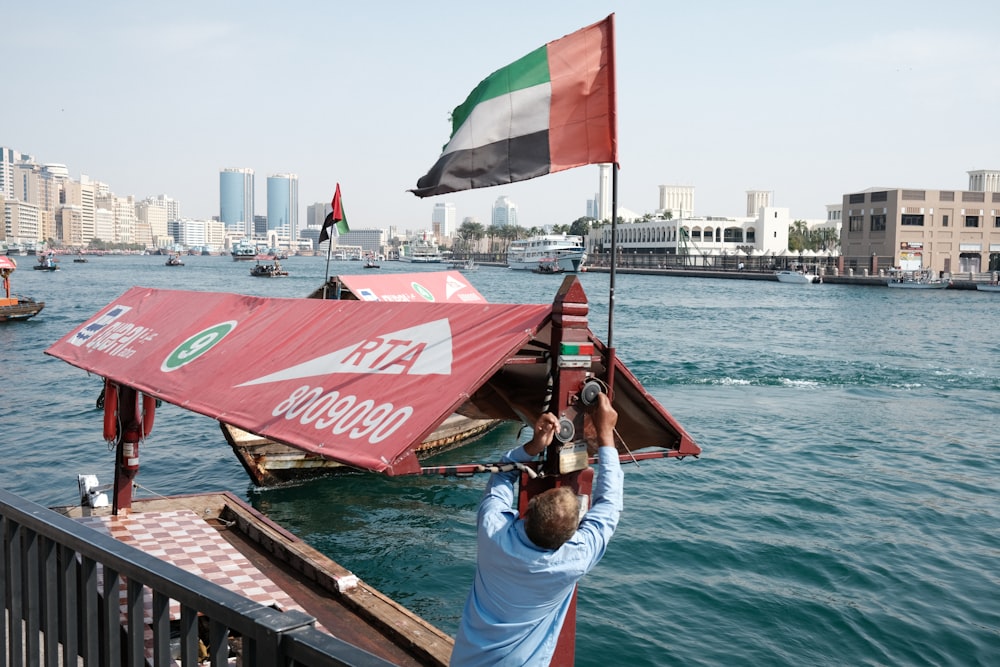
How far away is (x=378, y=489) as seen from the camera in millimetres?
16984

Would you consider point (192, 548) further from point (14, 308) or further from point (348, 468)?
point (14, 308)

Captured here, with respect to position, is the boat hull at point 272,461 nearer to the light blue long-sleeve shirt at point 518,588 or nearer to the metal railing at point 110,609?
the light blue long-sleeve shirt at point 518,588

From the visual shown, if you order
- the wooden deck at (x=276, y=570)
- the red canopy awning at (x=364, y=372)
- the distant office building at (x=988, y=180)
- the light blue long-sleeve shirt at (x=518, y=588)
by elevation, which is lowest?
the wooden deck at (x=276, y=570)

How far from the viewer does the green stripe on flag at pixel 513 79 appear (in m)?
5.95

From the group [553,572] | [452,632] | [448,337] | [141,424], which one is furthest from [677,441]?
[141,424]

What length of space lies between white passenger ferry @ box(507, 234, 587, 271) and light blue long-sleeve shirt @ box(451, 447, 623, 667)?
118 m

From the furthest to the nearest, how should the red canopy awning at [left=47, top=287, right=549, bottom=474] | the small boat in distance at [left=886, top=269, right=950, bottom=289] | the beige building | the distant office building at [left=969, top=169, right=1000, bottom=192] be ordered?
the distant office building at [left=969, top=169, right=1000, bottom=192], the beige building, the small boat in distance at [left=886, top=269, right=950, bottom=289], the red canopy awning at [left=47, top=287, right=549, bottom=474]

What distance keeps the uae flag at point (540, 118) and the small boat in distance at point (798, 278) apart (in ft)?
370

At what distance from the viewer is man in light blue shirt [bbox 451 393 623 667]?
372cm

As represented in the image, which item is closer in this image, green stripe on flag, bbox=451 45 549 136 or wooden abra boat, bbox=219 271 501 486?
green stripe on flag, bbox=451 45 549 136

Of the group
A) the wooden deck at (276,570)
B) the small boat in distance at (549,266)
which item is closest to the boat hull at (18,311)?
the wooden deck at (276,570)

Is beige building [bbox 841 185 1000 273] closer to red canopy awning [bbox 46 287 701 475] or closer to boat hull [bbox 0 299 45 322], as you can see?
boat hull [bbox 0 299 45 322]

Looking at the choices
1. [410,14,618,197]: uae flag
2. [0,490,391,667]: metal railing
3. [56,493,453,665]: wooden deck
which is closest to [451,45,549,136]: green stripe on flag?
[410,14,618,197]: uae flag

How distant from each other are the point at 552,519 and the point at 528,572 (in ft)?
0.93
